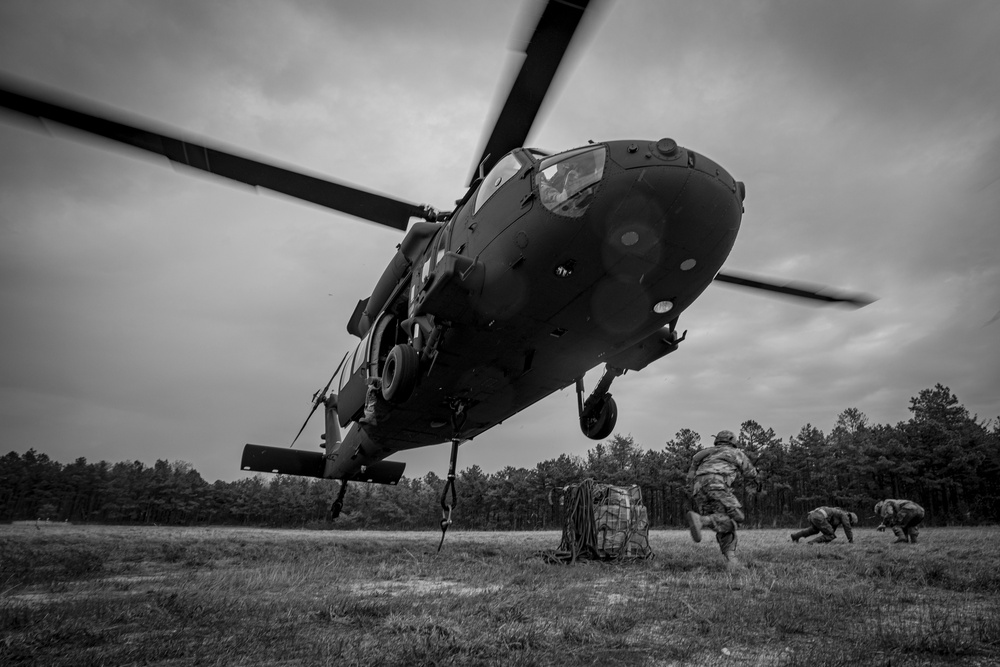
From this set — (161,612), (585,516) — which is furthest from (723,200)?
(161,612)

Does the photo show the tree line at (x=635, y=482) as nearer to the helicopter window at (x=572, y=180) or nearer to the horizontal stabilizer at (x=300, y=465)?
the horizontal stabilizer at (x=300, y=465)

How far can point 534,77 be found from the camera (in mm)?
4188

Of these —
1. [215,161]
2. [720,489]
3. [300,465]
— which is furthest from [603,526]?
[300,465]

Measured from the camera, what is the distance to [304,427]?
12.5 meters

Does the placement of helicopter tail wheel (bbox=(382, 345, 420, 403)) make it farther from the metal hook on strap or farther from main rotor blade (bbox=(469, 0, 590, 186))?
main rotor blade (bbox=(469, 0, 590, 186))

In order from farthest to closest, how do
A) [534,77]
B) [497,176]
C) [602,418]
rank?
1. [602,418]
2. [497,176]
3. [534,77]

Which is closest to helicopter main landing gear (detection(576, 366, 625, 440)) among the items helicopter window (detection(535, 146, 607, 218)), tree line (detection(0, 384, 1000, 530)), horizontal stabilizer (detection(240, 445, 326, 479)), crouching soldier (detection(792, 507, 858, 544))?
helicopter window (detection(535, 146, 607, 218))

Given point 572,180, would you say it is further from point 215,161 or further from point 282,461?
point 282,461

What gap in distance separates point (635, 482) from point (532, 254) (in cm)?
5181

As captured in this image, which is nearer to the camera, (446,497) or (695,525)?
(446,497)

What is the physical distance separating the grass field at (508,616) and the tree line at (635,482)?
118ft

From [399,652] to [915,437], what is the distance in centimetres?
5424

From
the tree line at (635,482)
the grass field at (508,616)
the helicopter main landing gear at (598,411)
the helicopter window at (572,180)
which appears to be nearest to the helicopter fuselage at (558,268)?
the helicopter window at (572,180)

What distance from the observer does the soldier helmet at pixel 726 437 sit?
825cm
